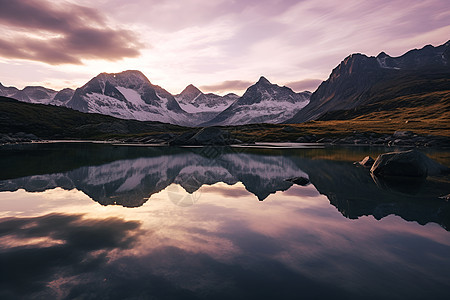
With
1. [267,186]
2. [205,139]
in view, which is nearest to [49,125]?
[205,139]

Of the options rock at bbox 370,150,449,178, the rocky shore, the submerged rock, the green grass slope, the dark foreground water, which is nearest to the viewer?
the dark foreground water

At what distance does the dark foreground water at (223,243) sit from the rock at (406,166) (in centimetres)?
566

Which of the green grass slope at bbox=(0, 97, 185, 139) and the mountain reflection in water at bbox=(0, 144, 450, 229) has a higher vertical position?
the green grass slope at bbox=(0, 97, 185, 139)

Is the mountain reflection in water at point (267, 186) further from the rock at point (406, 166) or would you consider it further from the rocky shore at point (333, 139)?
the rocky shore at point (333, 139)

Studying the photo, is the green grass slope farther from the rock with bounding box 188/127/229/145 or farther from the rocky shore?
the rock with bounding box 188/127/229/145

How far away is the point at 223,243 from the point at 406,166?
85.0 ft

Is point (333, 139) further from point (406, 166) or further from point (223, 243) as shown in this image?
point (223, 243)

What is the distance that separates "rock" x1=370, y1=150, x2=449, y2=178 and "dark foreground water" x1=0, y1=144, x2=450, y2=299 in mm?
5663

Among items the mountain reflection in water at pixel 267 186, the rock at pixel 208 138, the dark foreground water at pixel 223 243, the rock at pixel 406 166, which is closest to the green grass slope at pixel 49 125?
the rock at pixel 208 138

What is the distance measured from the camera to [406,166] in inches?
1139

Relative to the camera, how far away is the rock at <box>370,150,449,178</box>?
28.7 m

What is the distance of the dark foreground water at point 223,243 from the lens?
812 cm

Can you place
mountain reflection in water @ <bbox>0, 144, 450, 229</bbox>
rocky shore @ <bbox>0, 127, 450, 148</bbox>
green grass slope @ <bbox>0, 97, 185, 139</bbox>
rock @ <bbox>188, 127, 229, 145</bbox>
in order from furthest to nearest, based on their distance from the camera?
green grass slope @ <bbox>0, 97, 185, 139</bbox>, rock @ <bbox>188, 127, 229, 145</bbox>, rocky shore @ <bbox>0, 127, 450, 148</bbox>, mountain reflection in water @ <bbox>0, 144, 450, 229</bbox>

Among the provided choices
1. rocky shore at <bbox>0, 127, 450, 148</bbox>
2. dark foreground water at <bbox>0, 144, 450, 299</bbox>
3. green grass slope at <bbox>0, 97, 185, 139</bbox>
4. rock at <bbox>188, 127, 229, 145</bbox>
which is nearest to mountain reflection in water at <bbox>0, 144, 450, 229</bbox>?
dark foreground water at <bbox>0, 144, 450, 299</bbox>
